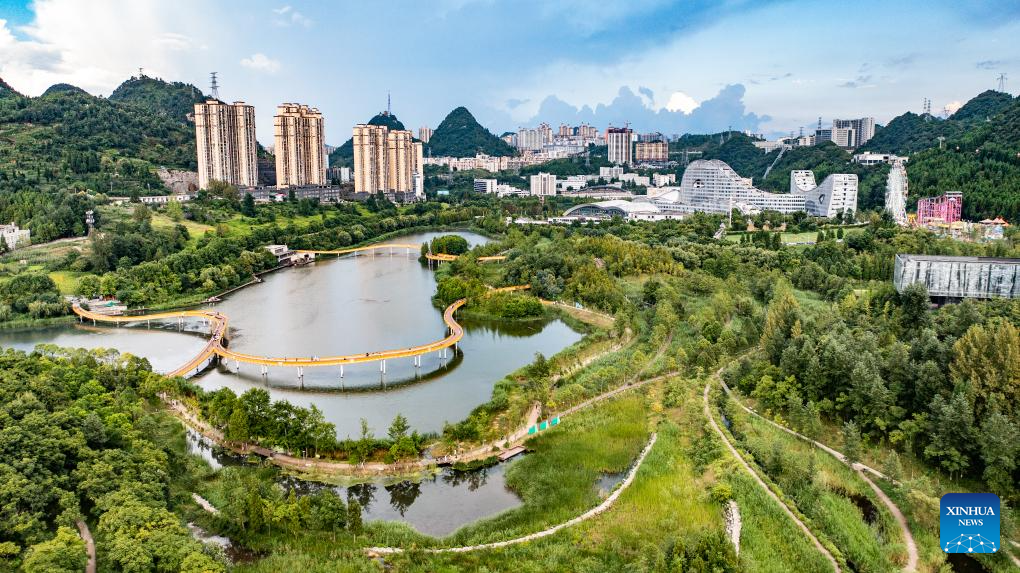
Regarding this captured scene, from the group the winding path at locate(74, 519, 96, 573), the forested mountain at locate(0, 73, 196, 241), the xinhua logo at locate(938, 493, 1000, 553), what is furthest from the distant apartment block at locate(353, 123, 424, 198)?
the xinhua logo at locate(938, 493, 1000, 553)

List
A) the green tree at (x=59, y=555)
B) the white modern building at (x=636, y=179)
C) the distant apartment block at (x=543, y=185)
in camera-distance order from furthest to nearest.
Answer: the white modern building at (x=636, y=179) < the distant apartment block at (x=543, y=185) < the green tree at (x=59, y=555)

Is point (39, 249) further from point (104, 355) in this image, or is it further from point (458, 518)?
point (458, 518)

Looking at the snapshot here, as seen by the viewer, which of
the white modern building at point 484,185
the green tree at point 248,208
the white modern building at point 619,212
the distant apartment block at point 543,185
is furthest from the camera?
the white modern building at point 484,185

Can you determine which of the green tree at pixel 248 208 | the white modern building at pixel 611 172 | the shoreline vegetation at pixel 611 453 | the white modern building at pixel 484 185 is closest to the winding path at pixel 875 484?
the shoreline vegetation at pixel 611 453

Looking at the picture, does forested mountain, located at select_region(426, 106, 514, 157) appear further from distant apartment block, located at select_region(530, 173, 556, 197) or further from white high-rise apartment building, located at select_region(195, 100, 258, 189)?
white high-rise apartment building, located at select_region(195, 100, 258, 189)

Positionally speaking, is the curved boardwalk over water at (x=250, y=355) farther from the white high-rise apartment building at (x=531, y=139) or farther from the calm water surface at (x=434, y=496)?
the white high-rise apartment building at (x=531, y=139)

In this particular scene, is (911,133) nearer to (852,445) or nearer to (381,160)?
(381,160)
